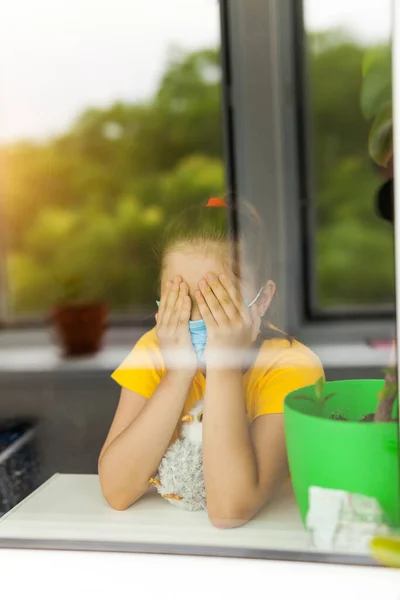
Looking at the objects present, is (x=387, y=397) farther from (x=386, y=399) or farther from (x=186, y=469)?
(x=186, y=469)

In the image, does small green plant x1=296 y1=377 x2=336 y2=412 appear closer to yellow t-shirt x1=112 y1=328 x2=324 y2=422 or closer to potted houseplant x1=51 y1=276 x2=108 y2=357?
yellow t-shirt x1=112 y1=328 x2=324 y2=422

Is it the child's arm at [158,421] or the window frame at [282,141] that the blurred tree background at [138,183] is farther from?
the child's arm at [158,421]

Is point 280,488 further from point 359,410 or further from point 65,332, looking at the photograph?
point 65,332

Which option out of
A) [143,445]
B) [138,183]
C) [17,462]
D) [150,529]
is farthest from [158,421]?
[138,183]

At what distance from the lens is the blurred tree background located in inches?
43.8

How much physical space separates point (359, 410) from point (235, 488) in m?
0.19

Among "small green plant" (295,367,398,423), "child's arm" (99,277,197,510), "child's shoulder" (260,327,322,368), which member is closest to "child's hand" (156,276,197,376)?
"child's arm" (99,277,197,510)

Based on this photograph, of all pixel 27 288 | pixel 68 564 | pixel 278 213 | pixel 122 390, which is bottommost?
pixel 68 564

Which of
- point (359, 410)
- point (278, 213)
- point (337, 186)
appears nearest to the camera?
point (359, 410)

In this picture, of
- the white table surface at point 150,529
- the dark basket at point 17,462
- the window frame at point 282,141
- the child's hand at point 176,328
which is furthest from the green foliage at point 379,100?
the dark basket at point 17,462

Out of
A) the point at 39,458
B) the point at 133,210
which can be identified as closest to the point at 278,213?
the point at 133,210

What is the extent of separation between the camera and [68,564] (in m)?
0.78

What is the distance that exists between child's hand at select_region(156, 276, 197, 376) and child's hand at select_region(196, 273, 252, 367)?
0.08ft

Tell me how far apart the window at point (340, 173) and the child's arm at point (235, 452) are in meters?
0.21
